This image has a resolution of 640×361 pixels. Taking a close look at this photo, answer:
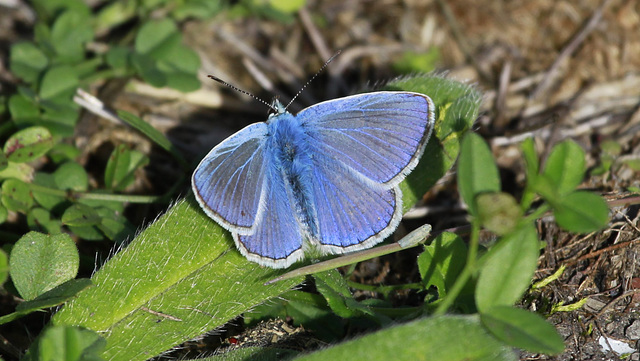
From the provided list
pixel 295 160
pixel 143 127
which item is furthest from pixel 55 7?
pixel 295 160

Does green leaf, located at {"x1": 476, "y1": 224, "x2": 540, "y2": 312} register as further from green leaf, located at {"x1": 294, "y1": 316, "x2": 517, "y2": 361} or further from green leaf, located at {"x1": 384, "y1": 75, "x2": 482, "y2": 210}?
green leaf, located at {"x1": 384, "y1": 75, "x2": 482, "y2": 210}

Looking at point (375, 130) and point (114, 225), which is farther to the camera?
point (114, 225)

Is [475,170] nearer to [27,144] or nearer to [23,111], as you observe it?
[27,144]

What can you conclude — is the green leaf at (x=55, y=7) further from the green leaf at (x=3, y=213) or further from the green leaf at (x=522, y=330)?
the green leaf at (x=522, y=330)

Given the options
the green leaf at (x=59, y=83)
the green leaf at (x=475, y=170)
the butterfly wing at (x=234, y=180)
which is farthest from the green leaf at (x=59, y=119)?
the green leaf at (x=475, y=170)

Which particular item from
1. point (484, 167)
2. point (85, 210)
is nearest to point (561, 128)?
point (484, 167)

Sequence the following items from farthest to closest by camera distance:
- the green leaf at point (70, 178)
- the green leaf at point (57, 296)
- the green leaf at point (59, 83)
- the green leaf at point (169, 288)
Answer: the green leaf at point (59, 83)
the green leaf at point (70, 178)
the green leaf at point (169, 288)
the green leaf at point (57, 296)

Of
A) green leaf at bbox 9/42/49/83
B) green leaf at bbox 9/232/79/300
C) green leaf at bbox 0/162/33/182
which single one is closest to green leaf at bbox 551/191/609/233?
green leaf at bbox 9/232/79/300
